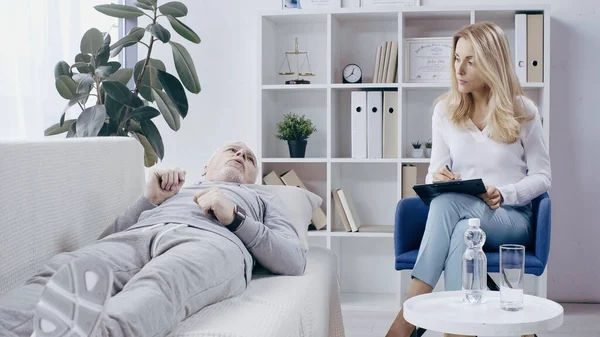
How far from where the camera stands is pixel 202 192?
93.1 inches

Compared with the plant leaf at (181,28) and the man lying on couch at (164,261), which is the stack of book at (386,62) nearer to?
the plant leaf at (181,28)

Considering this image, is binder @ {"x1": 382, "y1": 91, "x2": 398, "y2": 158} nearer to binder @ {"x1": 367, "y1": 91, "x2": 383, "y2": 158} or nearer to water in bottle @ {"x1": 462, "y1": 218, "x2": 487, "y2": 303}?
binder @ {"x1": 367, "y1": 91, "x2": 383, "y2": 158}

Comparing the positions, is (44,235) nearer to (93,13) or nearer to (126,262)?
(126,262)

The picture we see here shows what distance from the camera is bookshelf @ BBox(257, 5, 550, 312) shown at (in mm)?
4023

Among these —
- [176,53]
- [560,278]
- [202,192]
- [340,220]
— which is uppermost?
[176,53]

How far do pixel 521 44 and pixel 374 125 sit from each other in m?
0.83

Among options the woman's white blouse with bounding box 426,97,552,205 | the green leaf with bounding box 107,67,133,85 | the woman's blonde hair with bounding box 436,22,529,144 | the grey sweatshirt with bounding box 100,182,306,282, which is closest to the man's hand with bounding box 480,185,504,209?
the woman's white blouse with bounding box 426,97,552,205

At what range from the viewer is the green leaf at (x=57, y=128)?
3328 mm

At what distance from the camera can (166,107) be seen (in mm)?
3688

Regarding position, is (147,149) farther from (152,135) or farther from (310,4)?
(310,4)

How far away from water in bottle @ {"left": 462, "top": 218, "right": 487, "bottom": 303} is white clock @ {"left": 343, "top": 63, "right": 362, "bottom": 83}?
2.00m

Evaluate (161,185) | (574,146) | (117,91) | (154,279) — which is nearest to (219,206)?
(161,185)

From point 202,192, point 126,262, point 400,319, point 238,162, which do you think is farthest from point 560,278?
point 126,262

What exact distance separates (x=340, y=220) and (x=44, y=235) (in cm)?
236
